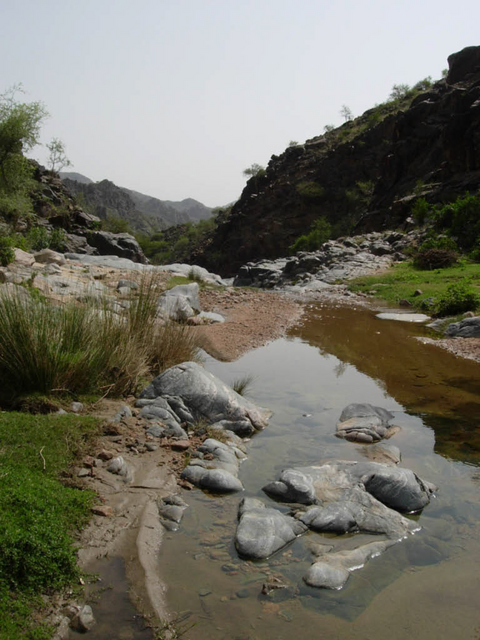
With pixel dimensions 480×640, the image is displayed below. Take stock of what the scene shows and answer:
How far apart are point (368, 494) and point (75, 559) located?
2479 mm

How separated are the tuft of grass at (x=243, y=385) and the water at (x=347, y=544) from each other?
0.57ft

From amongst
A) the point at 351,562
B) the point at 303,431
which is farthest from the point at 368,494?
the point at 303,431

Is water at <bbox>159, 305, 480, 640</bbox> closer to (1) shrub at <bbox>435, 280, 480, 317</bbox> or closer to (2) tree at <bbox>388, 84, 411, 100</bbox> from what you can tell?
(1) shrub at <bbox>435, 280, 480, 317</bbox>

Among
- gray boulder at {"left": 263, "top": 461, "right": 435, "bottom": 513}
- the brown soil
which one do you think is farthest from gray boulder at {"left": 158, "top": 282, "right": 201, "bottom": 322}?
gray boulder at {"left": 263, "top": 461, "right": 435, "bottom": 513}

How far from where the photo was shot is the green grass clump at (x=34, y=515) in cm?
284

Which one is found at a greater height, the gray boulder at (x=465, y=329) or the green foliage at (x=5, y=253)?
the green foliage at (x=5, y=253)

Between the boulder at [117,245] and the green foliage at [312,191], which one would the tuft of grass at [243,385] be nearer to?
the boulder at [117,245]

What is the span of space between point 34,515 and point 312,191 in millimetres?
62942

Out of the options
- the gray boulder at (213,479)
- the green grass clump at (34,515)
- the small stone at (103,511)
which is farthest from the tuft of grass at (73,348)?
the small stone at (103,511)

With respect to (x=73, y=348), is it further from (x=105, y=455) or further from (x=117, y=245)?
(x=117, y=245)

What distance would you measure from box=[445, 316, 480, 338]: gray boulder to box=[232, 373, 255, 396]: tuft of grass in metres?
5.75

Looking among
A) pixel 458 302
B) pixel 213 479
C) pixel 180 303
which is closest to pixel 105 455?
pixel 213 479

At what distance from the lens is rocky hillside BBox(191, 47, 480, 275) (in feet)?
120

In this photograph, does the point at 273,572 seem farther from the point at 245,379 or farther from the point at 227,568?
the point at 245,379
